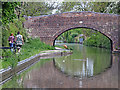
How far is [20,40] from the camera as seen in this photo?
56.1 ft

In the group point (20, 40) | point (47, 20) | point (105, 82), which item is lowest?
point (105, 82)

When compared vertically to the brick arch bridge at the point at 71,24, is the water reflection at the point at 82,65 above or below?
below

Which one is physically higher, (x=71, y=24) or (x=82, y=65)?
(x=71, y=24)

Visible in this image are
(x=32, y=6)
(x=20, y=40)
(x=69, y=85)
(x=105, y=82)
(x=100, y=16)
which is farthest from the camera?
(x=32, y=6)

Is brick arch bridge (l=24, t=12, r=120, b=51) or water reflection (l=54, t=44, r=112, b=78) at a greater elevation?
brick arch bridge (l=24, t=12, r=120, b=51)

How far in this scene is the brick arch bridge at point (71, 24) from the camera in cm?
2659

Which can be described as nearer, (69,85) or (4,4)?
(69,85)

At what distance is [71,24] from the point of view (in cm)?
2695

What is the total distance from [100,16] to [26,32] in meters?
8.64

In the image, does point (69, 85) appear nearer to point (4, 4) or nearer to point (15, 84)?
point (15, 84)

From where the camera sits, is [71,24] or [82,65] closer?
[82,65]

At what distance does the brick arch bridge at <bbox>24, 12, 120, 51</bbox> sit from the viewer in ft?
87.2

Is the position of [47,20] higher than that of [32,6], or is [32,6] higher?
[32,6]

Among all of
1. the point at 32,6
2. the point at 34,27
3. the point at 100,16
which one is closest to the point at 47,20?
the point at 34,27
